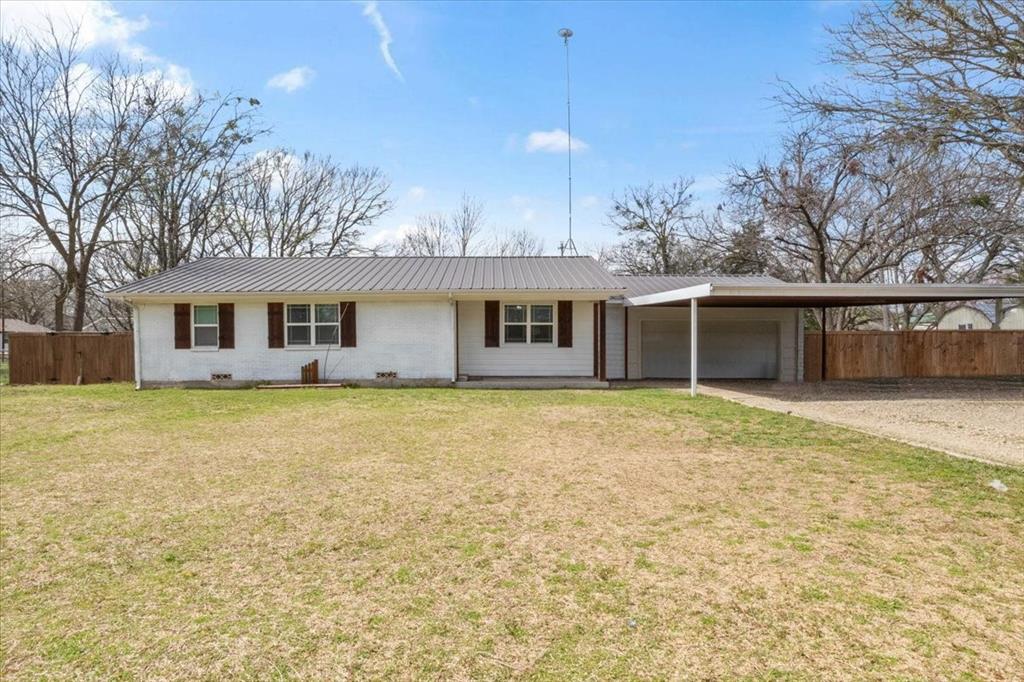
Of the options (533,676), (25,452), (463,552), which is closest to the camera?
(533,676)

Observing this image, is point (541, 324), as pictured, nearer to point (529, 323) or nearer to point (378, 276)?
point (529, 323)

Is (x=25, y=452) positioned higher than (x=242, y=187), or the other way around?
(x=242, y=187)

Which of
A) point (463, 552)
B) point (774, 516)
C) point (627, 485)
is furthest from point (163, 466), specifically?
point (774, 516)

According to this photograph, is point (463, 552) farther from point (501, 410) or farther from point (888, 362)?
point (888, 362)

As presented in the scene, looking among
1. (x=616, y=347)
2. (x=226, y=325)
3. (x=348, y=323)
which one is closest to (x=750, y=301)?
Result: (x=616, y=347)

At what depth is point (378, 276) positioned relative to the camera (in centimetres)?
1538

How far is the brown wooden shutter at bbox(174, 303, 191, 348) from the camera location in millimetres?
14320

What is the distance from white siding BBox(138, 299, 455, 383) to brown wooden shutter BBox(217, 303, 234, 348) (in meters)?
0.11

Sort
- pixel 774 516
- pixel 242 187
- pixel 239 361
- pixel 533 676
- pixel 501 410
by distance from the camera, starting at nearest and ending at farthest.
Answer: pixel 533 676
pixel 774 516
pixel 501 410
pixel 239 361
pixel 242 187

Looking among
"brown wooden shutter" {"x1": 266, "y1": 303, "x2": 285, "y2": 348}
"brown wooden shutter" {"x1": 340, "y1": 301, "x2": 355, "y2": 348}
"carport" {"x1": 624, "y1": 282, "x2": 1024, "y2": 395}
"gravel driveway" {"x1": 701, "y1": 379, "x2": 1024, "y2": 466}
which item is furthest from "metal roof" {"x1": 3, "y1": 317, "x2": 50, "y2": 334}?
Answer: "gravel driveway" {"x1": 701, "y1": 379, "x2": 1024, "y2": 466}

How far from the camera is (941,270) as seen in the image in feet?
76.8

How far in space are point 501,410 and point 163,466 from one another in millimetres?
5454

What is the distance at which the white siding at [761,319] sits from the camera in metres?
16.0

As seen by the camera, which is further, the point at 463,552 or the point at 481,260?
the point at 481,260
